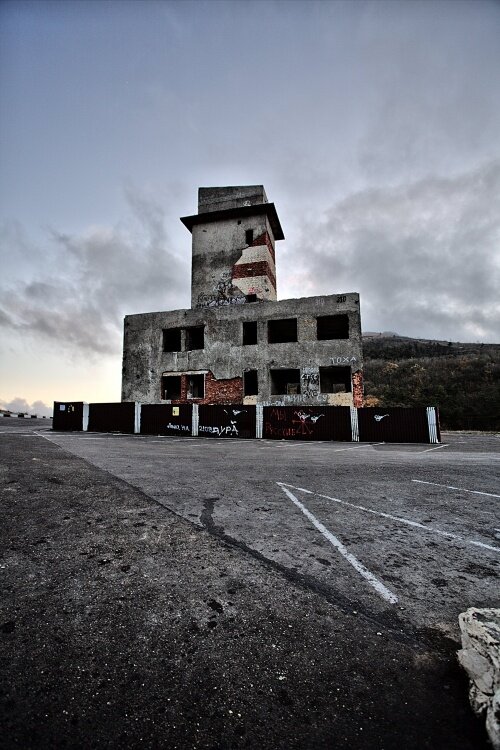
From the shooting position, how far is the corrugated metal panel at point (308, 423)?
57.3 ft

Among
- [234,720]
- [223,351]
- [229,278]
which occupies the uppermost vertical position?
[229,278]

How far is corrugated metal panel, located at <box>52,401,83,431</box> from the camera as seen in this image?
2150 centimetres

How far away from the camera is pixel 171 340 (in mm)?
27188

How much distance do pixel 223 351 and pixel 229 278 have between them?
7.26 m

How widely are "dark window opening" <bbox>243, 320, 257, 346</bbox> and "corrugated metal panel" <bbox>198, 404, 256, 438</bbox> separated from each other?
319 inches

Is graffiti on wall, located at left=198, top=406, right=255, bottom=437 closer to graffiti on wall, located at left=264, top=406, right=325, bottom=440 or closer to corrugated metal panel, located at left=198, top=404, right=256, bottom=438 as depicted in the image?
corrugated metal panel, located at left=198, top=404, right=256, bottom=438

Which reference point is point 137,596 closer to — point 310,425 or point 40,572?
point 40,572

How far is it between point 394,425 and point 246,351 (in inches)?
423

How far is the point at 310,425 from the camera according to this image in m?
17.8

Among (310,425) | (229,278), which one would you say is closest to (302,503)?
(310,425)

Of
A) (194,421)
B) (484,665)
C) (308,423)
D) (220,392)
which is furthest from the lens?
(220,392)

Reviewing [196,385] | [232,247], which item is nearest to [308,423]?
[196,385]

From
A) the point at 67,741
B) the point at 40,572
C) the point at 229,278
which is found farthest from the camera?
the point at 229,278

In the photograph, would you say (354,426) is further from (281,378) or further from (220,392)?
(281,378)
